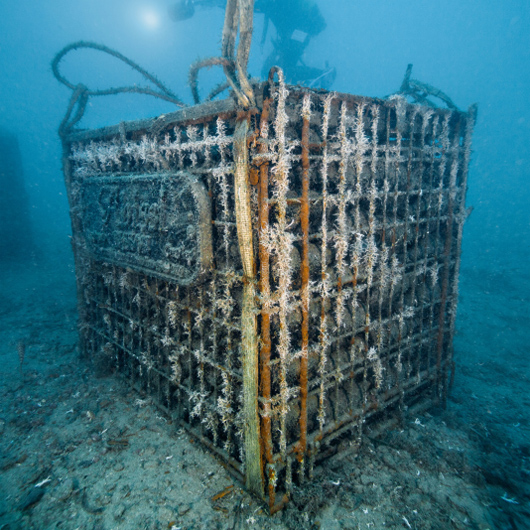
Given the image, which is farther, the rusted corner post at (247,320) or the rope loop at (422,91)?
the rope loop at (422,91)

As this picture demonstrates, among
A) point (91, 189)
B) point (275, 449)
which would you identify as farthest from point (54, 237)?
point (275, 449)

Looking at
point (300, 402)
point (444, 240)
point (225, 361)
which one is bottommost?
point (300, 402)

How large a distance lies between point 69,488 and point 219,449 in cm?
144

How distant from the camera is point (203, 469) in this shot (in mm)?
3012

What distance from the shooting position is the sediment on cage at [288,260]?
2.34 m

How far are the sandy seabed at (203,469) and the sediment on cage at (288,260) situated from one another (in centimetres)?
25

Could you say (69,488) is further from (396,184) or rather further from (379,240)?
(396,184)

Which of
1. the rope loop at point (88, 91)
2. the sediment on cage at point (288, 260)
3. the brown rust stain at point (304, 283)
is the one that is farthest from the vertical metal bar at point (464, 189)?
the rope loop at point (88, 91)

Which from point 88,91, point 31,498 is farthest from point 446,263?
point 88,91

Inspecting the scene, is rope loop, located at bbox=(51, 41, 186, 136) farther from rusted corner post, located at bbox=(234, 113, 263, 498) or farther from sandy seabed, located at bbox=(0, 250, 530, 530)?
sandy seabed, located at bbox=(0, 250, 530, 530)

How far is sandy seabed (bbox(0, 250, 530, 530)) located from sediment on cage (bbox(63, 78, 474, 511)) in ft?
0.83

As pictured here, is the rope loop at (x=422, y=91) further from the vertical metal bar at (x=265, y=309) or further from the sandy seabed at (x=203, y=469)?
the sandy seabed at (x=203, y=469)

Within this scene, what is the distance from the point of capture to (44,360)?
521cm

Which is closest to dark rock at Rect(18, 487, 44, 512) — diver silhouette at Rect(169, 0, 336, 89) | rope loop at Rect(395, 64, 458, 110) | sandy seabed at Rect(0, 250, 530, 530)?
sandy seabed at Rect(0, 250, 530, 530)
